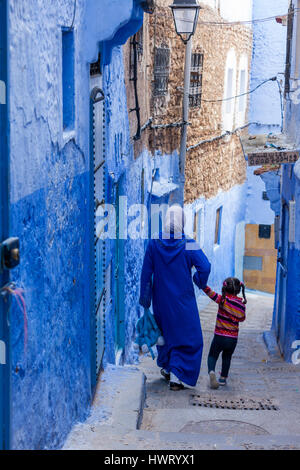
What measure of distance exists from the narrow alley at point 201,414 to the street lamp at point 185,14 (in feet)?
13.9

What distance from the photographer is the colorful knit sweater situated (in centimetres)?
671

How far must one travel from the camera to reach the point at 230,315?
676 cm

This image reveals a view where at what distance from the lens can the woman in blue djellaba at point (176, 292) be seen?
20.5 ft

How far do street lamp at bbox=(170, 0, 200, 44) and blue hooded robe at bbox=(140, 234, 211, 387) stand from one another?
420 cm

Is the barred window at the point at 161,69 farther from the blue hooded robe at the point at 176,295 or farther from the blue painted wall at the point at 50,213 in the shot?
the blue painted wall at the point at 50,213

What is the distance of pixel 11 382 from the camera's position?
287 centimetres

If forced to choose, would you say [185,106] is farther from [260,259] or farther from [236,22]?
[260,259]

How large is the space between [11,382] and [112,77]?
4.46m

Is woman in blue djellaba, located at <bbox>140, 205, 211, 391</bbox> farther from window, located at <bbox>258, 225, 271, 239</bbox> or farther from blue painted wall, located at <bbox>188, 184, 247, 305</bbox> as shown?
window, located at <bbox>258, 225, 271, 239</bbox>

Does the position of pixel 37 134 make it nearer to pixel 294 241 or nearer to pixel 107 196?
pixel 107 196

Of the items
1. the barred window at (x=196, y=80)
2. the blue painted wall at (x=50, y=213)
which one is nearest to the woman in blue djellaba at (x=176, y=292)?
the blue painted wall at (x=50, y=213)

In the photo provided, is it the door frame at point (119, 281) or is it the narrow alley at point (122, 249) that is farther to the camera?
the door frame at point (119, 281)

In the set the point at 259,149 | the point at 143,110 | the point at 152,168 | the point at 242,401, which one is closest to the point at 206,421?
the point at 242,401

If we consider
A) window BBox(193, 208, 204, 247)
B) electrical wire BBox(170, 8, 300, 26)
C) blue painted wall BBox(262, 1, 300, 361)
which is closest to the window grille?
blue painted wall BBox(262, 1, 300, 361)
